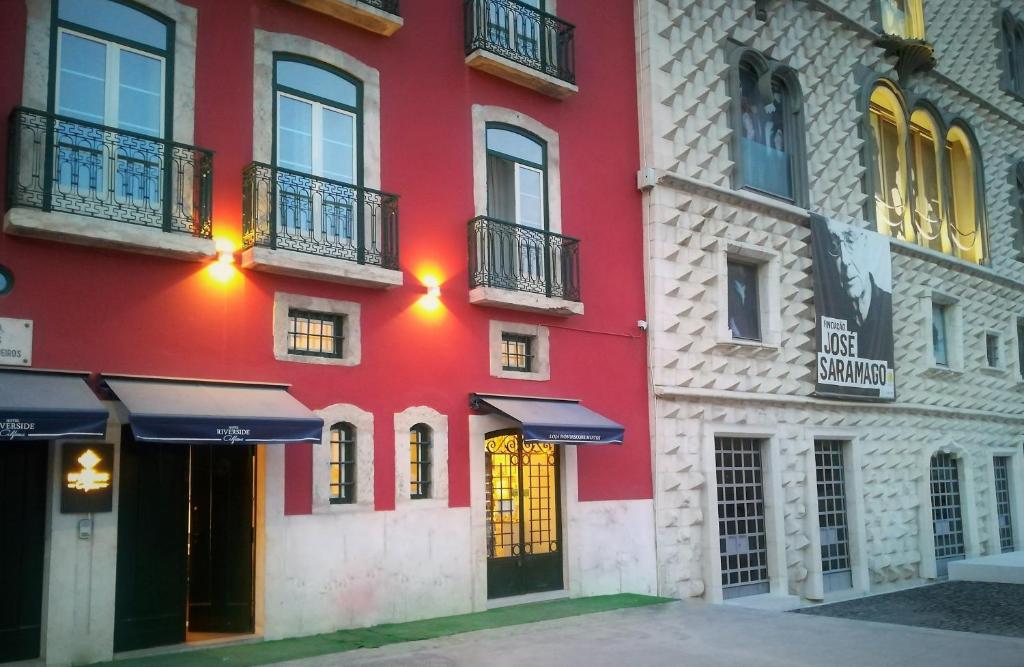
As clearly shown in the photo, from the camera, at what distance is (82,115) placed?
1029cm

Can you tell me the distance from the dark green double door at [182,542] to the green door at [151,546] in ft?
0.03

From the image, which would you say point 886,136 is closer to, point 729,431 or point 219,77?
point 729,431

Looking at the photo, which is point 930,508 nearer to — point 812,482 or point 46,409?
point 812,482

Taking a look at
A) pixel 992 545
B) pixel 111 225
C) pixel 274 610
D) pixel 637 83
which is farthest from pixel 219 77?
pixel 992 545

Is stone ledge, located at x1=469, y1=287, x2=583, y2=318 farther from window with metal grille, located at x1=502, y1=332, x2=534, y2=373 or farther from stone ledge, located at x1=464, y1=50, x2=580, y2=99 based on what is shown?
stone ledge, located at x1=464, y1=50, x2=580, y2=99

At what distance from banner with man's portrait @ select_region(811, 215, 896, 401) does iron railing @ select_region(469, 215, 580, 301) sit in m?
6.23

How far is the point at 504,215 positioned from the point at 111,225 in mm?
5922

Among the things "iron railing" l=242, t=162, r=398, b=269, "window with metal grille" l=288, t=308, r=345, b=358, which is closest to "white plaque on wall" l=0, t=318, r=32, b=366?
"iron railing" l=242, t=162, r=398, b=269

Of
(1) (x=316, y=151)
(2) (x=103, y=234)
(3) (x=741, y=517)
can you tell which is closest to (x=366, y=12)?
(1) (x=316, y=151)

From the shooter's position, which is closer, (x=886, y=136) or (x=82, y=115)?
(x=82, y=115)

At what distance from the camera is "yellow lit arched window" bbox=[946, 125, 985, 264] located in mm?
23938

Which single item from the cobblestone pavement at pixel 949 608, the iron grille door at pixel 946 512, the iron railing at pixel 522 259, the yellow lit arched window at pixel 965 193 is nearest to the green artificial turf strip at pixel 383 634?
the cobblestone pavement at pixel 949 608

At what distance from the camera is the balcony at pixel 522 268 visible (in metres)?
13.4

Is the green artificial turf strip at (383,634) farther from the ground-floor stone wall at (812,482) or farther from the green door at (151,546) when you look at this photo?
the ground-floor stone wall at (812,482)
